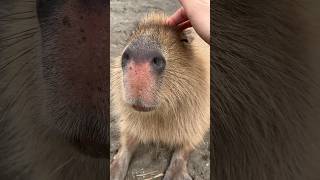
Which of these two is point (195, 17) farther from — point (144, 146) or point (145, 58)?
point (144, 146)

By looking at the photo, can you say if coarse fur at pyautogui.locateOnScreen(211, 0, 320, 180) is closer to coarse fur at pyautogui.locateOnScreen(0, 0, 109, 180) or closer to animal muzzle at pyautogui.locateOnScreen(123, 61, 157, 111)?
animal muzzle at pyautogui.locateOnScreen(123, 61, 157, 111)

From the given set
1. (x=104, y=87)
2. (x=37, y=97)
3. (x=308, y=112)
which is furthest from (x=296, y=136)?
(x=37, y=97)

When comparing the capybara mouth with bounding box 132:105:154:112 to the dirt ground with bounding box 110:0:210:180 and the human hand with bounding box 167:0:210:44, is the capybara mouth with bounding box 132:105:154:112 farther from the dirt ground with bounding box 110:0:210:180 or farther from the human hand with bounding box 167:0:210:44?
the human hand with bounding box 167:0:210:44

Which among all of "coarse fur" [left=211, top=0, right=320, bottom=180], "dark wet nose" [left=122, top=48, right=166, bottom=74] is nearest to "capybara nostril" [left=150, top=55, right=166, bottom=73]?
"dark wet nose" [left=122, top=48, right=166, bottom=74]

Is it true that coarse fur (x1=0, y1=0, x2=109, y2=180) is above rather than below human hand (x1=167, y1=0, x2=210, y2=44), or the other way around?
below

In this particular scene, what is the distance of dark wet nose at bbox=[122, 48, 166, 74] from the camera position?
0.99 metres

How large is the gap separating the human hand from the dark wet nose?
3.3 inches

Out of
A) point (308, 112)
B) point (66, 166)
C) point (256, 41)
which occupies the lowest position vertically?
point (66, 166)

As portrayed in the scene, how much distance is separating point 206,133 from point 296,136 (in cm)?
21

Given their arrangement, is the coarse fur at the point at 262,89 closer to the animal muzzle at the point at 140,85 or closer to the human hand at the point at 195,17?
the human hand at the point at 195,17

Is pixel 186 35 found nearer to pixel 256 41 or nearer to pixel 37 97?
pixel 256 41

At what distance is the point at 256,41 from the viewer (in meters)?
1.02

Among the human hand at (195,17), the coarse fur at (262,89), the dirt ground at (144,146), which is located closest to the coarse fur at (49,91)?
the dirt ground at (144,146)

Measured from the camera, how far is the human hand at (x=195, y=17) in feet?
3.26
